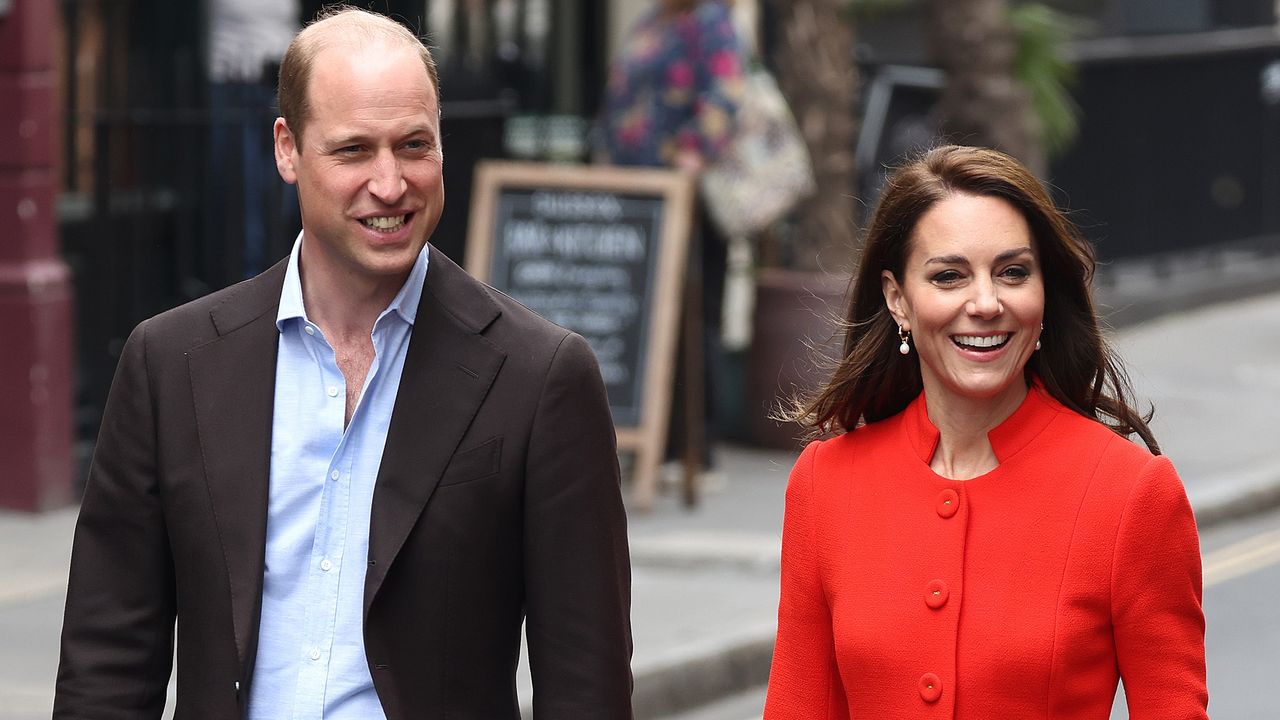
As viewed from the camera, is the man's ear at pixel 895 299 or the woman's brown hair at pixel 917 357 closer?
the woman's brown hair at pixel 917 357

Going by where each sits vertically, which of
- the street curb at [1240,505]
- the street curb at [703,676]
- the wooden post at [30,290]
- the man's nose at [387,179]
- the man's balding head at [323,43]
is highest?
the man's balding head at [323,43]

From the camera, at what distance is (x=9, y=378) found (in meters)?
8.80

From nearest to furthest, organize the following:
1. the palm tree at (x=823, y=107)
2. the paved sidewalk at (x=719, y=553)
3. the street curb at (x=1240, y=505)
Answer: the paved sidewalk at (x=719, y=553)
the street curb at (x=1240, y=505)
the palm tree at (x=823, y=107)

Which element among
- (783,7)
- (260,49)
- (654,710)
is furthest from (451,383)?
(783,7)

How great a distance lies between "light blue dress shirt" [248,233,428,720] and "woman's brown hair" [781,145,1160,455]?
29.6 inches

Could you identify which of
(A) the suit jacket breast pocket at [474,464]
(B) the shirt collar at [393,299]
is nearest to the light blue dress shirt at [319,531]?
(B) the shirt collar at [393,299]

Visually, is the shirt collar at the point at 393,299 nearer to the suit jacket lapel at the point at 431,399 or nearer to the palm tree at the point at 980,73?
the suit jacket lapel at the point at 431,399

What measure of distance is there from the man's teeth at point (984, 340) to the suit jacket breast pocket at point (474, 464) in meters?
0.70

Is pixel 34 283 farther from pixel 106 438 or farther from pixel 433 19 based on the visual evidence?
pixel 106 438

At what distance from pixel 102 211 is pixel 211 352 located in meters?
6.41

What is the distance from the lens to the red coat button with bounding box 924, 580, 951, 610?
10.3 feet

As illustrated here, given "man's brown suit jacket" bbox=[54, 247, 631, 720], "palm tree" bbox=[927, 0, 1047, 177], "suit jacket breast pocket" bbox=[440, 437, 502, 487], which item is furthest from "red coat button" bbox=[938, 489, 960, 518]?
"palm tree" bbox=[927, 0, 1047, 177]

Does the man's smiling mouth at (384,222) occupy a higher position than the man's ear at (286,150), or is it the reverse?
the man's ear at (286,150)

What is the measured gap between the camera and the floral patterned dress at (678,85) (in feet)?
31.6
